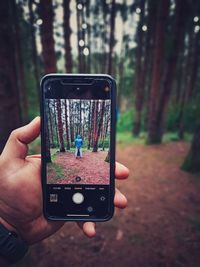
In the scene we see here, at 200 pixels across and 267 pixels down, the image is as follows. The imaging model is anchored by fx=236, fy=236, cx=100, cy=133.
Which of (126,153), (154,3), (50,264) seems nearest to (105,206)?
(50,264)

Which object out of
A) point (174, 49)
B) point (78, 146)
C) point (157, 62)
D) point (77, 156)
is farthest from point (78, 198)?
point (157, 62)

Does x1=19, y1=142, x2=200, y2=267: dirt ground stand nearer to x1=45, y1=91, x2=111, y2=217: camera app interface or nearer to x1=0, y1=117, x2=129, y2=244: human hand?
x1=0, y1=117, x2=129, y2=244: human hand

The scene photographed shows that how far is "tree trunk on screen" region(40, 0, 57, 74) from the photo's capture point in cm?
632

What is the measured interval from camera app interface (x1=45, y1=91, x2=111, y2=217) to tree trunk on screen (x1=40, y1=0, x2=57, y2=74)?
16.8 ft

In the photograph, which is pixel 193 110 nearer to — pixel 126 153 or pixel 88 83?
pixel 126 153

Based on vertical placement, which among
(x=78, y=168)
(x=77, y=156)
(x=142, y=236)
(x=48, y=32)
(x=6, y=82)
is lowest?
(x=142, y=236)

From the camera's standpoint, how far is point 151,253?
4.25 metres

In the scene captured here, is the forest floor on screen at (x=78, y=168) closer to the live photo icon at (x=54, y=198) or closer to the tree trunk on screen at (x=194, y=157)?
the live photo icon at (x=54, y=198)

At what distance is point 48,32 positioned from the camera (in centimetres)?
703

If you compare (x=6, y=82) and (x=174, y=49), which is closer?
(x=6, y=82)

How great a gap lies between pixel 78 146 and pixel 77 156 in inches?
4.2

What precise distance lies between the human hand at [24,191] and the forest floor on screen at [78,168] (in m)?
0.14

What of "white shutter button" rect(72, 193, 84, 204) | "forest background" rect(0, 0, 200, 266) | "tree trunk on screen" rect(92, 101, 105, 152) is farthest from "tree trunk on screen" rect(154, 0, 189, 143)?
"white shutter button" rect(72, 193, 84, 204)

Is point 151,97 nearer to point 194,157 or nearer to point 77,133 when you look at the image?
point 194,157
